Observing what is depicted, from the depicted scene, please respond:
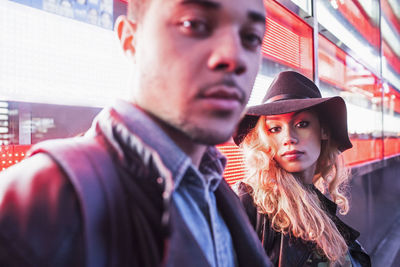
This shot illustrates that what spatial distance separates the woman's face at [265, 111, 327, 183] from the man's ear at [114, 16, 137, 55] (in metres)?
0.87

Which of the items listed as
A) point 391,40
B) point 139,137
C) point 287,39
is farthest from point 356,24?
point 139,137

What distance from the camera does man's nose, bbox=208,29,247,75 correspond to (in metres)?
0.56

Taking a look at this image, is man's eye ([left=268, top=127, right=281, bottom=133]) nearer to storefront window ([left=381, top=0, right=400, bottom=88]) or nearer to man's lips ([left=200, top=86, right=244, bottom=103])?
man's lips ([left=200, top=86, right=244, bottom=103])

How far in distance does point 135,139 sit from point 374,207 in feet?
16.6

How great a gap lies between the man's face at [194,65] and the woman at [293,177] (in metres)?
0.74

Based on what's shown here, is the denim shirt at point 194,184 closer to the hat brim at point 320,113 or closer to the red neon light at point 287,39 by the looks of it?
the hat brim at point 320,113

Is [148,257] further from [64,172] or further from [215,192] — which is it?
[215,192]

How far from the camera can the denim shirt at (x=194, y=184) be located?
1.83 ft

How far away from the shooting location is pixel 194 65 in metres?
0.56

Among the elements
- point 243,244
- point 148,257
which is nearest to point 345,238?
point 243,244

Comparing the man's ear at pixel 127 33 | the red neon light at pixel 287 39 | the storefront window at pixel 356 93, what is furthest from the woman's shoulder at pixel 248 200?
the storefront window at pixel 356 93

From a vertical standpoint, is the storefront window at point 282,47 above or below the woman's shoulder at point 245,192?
above

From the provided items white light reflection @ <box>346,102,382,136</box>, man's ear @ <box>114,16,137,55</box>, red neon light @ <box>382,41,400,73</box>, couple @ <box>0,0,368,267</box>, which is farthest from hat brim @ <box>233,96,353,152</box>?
red neon light @ <box>382,41,400,73</box>

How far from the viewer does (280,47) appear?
85.3 inches
